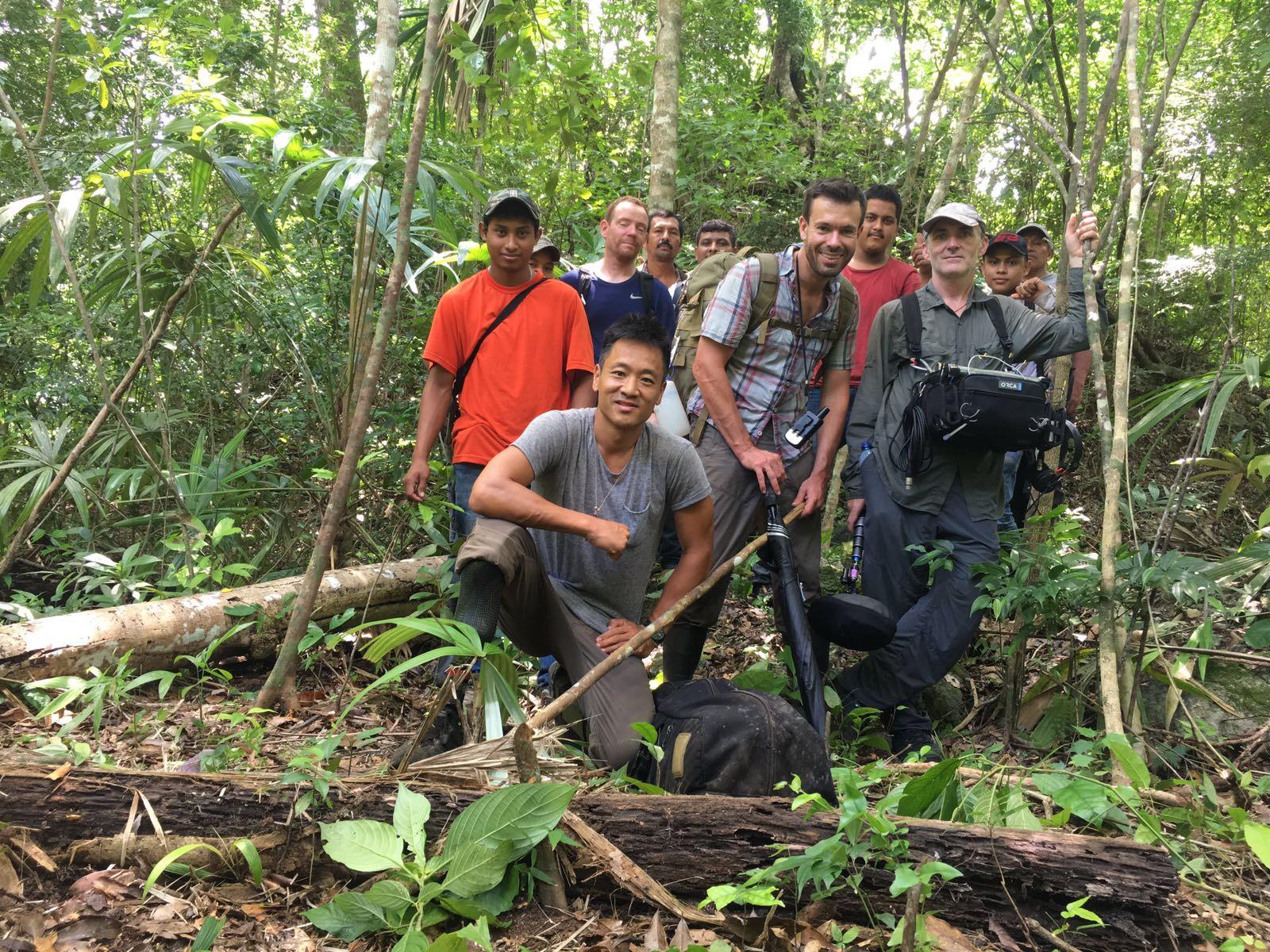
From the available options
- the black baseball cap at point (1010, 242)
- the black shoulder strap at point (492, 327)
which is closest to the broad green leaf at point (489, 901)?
the black shoulder strap at point (492, 327)

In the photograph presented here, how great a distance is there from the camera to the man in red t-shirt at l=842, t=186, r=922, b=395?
5020 mm

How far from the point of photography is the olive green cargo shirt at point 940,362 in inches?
163

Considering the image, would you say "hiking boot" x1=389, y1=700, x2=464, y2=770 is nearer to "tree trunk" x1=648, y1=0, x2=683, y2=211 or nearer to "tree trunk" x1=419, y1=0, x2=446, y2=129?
"tree trunk" x1=419, y1=0, x2=446, y2=129

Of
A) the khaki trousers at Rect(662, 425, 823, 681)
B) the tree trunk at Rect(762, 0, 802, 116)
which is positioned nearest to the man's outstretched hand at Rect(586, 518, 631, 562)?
the khaki trousers at Rect(662, 425, 823, 681)

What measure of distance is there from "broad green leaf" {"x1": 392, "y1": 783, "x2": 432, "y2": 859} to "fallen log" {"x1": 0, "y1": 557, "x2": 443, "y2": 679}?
1.45m

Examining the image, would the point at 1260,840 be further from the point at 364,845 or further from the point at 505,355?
the point at 505,355

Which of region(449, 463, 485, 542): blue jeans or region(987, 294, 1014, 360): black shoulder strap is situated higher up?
region(987, 294, 1014, 360): black shoulder strap

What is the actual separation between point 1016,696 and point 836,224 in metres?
2.27

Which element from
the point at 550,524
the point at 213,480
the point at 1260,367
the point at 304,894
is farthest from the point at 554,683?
the point at 1260,367

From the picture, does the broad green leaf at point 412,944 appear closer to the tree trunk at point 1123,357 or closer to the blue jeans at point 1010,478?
the tree trunk at point 1123,357

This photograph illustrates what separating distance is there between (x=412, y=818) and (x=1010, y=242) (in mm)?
4436

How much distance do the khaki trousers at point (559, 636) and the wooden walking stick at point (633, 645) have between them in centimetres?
9

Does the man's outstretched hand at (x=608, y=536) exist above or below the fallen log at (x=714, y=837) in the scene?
above

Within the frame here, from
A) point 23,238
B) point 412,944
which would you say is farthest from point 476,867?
point 23,238
